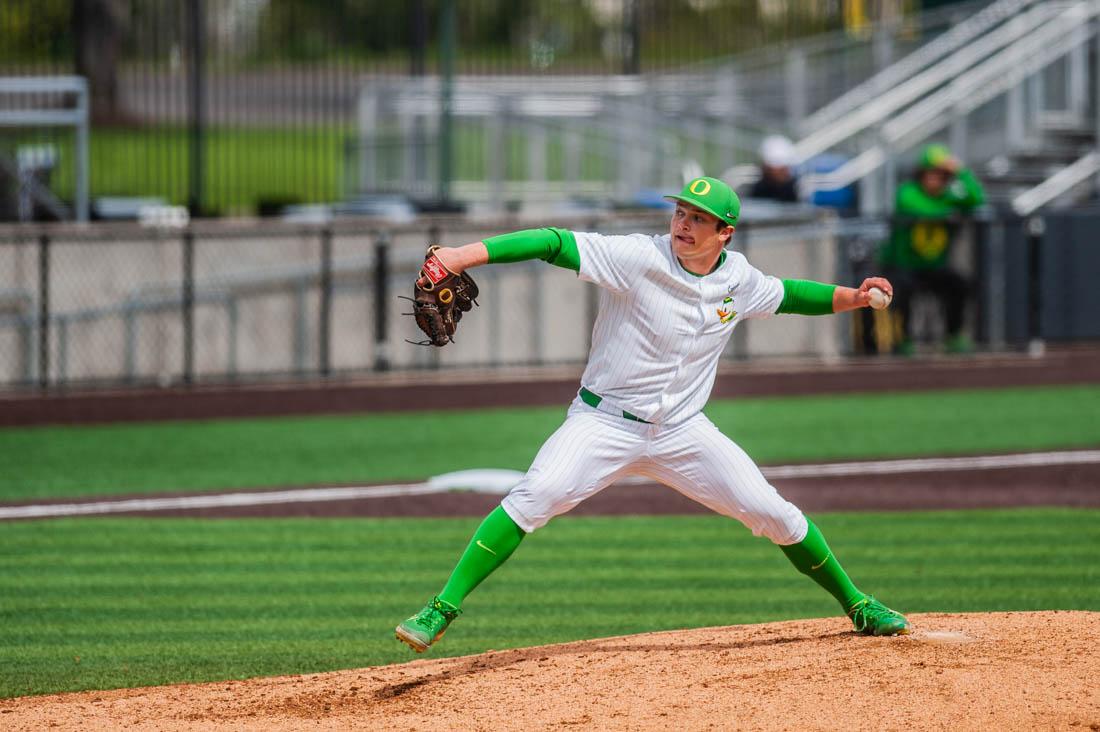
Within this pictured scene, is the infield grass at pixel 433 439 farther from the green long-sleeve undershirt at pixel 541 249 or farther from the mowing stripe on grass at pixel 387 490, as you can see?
the green long-sleeve undershirt at pixel 541 249

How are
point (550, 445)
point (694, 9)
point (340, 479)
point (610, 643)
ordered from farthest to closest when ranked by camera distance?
point (694, 9), point (340, 479), point (610, 643), point (550, 445)

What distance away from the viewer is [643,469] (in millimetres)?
6590

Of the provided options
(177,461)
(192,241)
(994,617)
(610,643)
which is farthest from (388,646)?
(192,241)

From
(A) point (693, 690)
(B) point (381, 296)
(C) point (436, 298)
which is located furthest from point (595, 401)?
(B) point (381, 296)

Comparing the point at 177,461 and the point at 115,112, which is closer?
the point at 177,461

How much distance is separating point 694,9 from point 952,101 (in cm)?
464

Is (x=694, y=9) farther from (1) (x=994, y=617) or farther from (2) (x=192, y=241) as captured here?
(1) (x=994, y=617)

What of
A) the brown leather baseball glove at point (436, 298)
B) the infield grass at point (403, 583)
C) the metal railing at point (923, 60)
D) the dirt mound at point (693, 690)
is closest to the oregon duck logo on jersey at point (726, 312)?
the brown leather baseball glove at point (436, 298)

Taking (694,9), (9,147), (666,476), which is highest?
(694,9)

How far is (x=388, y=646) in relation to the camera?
7.43 m

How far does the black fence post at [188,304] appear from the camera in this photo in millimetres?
16562

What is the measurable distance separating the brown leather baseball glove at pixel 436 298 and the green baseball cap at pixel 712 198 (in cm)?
97

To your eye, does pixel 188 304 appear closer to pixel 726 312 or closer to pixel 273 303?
pixel 273 303

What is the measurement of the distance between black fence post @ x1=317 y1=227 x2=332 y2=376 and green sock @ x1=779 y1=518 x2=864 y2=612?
11.0 m
